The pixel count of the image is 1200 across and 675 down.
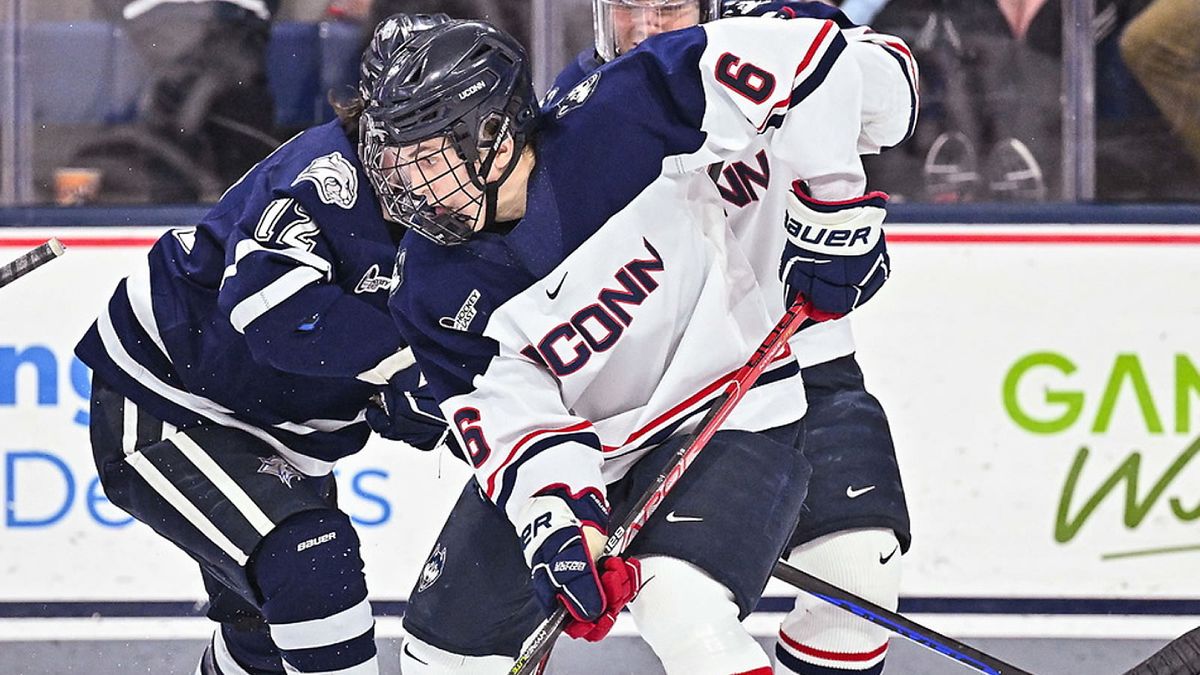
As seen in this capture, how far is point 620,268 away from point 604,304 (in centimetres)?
5

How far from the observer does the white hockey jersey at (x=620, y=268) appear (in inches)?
78.0

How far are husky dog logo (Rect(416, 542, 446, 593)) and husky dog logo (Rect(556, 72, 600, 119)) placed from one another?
58 cm

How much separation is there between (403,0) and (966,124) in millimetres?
1164

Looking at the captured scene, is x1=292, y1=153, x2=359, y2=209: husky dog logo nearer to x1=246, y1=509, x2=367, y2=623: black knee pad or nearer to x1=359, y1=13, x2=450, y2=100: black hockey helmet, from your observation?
x1=359, y1=13, x2=450, y2=100: black hockey helmet

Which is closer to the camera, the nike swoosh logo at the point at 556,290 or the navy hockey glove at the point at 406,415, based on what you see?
the nike swoosh logo at the point at 556,290

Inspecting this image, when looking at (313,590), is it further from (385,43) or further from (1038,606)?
(1038,606)

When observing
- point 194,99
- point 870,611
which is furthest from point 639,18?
point 194,99

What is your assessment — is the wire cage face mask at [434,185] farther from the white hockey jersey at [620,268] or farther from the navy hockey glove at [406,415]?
the navy hockey glove at [406,415]

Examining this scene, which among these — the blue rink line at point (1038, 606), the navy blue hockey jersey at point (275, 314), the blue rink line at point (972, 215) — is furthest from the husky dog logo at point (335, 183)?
the blue rink line at point (1038, 606)

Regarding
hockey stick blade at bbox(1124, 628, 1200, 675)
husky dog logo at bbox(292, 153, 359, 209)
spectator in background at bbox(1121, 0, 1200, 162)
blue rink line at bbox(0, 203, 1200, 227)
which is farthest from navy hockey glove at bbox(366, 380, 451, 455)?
spectator in background at bbox(1121, 0, 1200, 162)

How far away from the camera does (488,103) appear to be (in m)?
1.91

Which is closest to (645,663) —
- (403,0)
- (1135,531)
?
(1135,531)

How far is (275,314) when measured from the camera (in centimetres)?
238

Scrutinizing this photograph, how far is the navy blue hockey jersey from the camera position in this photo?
2402 millimetres
